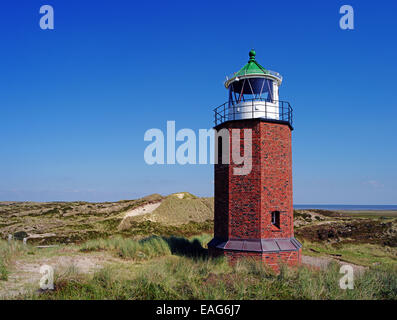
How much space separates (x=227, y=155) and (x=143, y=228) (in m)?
21.9

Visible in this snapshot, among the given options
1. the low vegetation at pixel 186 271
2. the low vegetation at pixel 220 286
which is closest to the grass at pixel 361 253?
the low vegetation at pixel 186 271

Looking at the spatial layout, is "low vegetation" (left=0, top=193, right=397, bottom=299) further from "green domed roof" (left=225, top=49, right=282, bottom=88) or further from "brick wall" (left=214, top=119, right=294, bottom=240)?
"green domed roof" (left=225, top=49, right=282, bottom=88)

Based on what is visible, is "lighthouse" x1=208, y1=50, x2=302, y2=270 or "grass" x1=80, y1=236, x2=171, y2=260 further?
"grass" x1=80, y1=236, x2=171, y2=260

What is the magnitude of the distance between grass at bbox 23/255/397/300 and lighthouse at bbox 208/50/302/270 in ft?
6.77

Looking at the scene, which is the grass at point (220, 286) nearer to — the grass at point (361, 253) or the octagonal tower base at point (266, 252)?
the octagonal tower base at point (266, 252)

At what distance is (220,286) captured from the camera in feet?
28.8

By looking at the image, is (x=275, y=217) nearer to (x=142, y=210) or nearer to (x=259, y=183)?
(x=259, y=183)

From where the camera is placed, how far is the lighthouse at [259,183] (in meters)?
12.6

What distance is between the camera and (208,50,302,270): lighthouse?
41.3 feet

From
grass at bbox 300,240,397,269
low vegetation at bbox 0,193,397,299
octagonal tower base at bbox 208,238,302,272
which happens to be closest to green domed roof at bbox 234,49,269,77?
octagonal tower base at bbox 208,238,302,272

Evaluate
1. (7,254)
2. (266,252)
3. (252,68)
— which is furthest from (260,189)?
(7,254)

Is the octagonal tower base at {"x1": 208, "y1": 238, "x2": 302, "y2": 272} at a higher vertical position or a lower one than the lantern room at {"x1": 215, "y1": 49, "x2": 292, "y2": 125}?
lower

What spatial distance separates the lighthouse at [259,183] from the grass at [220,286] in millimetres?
2062
